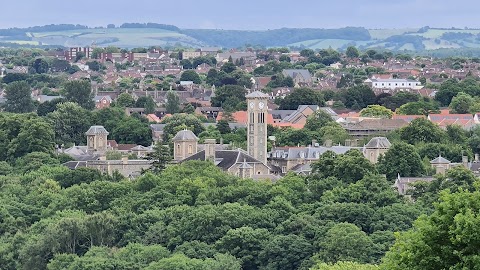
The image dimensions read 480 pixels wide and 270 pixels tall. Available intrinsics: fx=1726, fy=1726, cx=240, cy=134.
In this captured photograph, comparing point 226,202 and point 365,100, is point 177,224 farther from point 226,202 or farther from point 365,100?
point 365,100

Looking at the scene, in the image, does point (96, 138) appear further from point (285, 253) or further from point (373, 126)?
point (285, 253)

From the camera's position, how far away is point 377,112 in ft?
292

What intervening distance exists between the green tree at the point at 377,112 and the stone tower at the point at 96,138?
19337 mm

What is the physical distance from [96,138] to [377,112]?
21.1 meters

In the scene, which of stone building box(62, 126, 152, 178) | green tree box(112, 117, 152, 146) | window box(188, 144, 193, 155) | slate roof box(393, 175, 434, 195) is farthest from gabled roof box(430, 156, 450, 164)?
green tree box(112, 117, 152, 146)

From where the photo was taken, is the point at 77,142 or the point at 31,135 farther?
the point at 77,142

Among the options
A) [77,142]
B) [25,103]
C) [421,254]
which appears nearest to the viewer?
[421,254]

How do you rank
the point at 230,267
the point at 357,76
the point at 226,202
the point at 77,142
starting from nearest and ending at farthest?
the point at 230,267
the point at 226,202
the point at 77,142
the point at 357,76

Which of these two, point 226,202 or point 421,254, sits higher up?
point 421,254

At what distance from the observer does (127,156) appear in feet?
223

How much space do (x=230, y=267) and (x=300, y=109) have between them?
49.1 m

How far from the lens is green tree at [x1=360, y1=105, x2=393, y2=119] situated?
88056 mm

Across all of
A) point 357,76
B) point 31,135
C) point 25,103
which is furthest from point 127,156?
point 357,76

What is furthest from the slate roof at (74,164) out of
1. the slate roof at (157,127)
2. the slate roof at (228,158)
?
the slate roof at (157,127)
